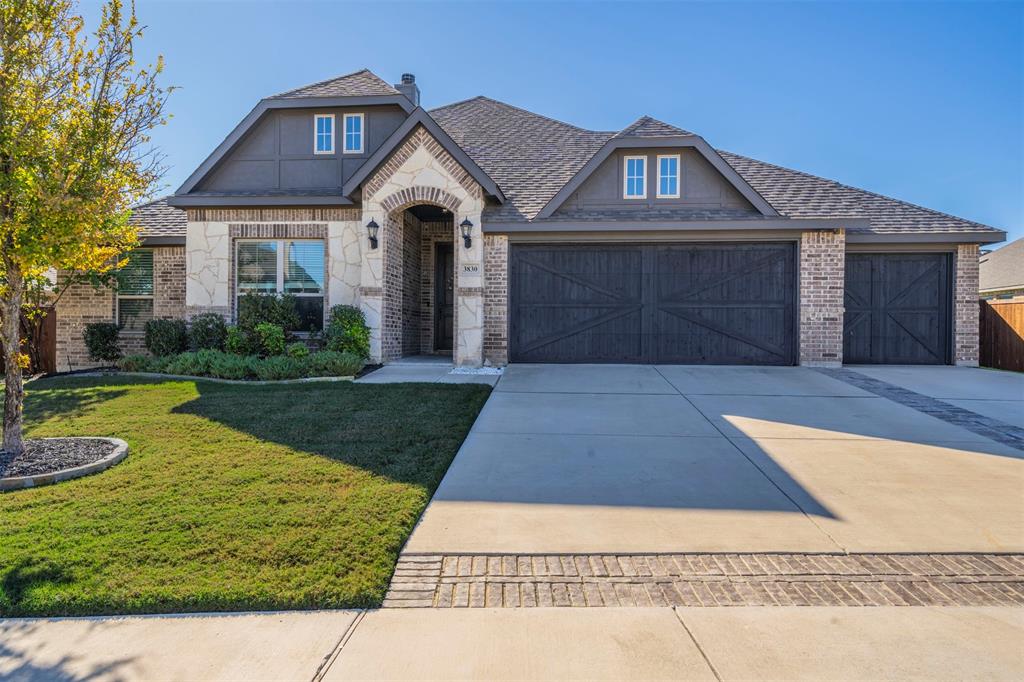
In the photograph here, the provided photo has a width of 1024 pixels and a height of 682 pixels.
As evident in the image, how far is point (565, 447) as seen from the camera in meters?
5.65

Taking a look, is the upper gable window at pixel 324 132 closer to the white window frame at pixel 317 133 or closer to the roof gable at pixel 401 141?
the white window frame at pixel 317 133

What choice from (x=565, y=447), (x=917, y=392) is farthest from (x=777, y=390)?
(x=565, y=447)

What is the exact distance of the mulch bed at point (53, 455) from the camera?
4.84 metres

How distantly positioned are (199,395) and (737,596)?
314 inches

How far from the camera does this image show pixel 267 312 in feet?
36.3

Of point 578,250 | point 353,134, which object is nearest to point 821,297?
point 578,250

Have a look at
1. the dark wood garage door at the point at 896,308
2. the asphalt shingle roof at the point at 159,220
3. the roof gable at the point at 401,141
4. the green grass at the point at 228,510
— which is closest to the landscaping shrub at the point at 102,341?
the asphalt shingle roof at the point at 159,220

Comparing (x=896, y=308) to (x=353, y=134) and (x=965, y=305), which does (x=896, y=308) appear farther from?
(x=353, y=134)

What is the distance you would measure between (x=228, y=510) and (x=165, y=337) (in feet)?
29.0

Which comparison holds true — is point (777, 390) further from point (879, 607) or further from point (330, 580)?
point (330, 580)

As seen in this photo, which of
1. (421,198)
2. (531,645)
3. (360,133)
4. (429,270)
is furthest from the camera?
(429,270)

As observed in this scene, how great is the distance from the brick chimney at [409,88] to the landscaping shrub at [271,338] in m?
6.67

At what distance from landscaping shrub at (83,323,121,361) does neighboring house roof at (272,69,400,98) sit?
6.24m

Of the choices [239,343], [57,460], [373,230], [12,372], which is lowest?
[57,460]
